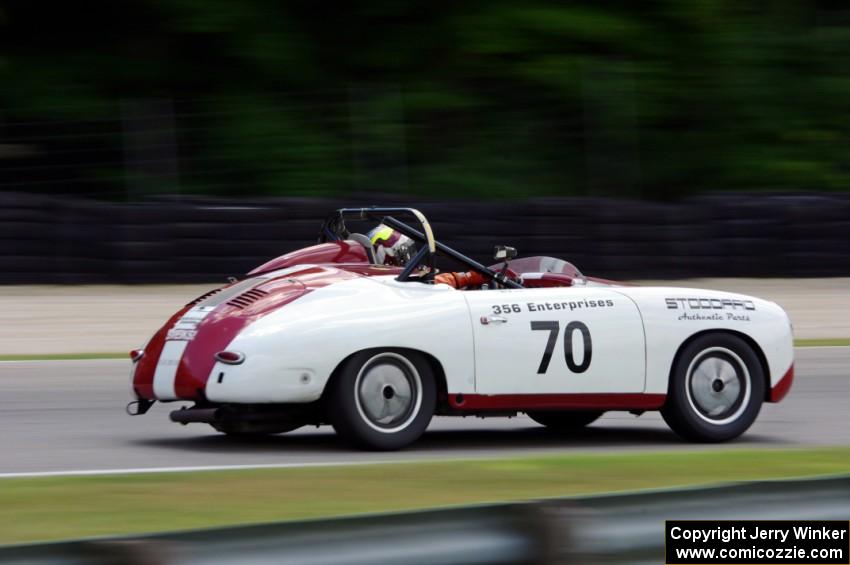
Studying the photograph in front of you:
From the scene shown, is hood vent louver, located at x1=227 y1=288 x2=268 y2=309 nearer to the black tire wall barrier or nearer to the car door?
the car door

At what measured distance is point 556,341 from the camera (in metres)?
7.79

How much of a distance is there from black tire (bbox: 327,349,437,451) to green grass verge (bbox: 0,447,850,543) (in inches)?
21.5

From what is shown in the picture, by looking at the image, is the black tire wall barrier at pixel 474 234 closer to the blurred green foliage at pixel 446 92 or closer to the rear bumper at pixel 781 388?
the blurred green foliage at pixel 446 92

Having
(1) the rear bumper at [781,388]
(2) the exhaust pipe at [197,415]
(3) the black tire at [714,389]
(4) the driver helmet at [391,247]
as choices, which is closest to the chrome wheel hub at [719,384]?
(3) the black tire at [714,389]

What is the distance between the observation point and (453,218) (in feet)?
52.5

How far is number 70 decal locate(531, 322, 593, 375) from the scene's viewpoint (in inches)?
306

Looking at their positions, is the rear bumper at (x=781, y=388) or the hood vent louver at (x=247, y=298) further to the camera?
the rear bumper at (x=781, y=388)

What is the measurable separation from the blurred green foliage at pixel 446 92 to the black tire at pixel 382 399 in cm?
978

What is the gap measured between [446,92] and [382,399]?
39.4 ft

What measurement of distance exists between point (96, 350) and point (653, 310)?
661cm

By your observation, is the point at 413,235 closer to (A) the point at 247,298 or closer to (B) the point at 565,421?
(A) the point at 247,298

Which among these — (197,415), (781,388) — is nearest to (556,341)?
(781,388)

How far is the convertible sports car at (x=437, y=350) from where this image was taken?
24.0ft

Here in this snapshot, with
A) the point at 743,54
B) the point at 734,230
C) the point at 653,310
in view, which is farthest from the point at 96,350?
the point at 743,54
